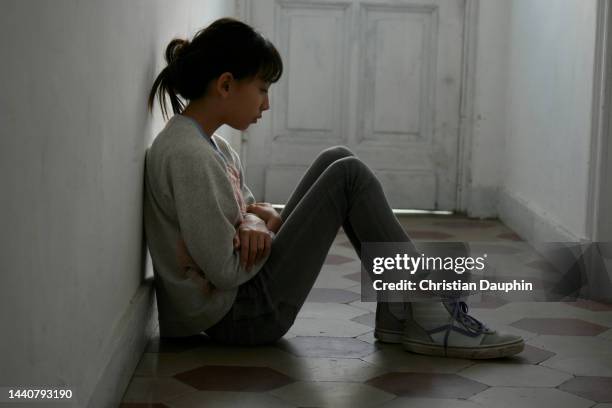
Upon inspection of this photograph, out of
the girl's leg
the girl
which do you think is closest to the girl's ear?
the girl

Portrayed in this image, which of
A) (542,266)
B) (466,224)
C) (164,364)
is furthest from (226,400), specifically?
(466,224)

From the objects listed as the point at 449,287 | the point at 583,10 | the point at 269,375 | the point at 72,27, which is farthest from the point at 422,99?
the point at 72,27

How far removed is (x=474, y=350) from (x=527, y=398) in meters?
0.29

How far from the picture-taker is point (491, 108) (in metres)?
5.02

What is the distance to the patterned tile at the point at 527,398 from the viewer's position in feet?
6.68

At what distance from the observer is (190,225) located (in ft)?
7.18

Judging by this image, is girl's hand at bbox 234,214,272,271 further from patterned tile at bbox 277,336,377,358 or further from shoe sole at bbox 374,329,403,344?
shoe sole at bbox 374,329,403,344

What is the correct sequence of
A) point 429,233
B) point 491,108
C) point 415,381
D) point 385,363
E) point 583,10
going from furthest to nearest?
1. point 491,108
2. point 429,233
3. point 583,10
4. point 385,363
5. point 415,381

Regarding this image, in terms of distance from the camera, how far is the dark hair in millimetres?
2352

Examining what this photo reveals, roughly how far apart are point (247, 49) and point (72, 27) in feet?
3.09

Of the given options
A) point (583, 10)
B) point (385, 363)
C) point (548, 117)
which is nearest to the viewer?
point (385, 363)

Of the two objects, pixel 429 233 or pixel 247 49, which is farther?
pixel 429 233

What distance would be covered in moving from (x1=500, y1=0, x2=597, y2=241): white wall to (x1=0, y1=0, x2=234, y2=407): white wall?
6.02 ft

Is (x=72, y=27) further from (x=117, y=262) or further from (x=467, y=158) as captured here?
(x=467, y=158)
